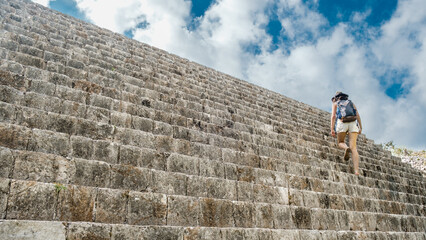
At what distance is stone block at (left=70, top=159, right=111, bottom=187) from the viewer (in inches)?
113

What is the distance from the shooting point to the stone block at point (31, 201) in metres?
2.26

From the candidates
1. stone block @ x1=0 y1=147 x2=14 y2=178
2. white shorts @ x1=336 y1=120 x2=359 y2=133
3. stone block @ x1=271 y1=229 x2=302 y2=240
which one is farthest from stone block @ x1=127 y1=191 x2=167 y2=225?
white shorts @ x1=336 y1=120 x2=359 y2=133

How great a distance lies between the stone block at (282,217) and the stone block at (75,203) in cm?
219

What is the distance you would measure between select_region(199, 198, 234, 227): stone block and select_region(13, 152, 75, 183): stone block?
139 cm

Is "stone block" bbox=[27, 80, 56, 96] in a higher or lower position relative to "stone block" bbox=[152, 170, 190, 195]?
higher

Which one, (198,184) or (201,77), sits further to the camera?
(201,77)

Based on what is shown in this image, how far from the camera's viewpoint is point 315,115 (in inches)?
426

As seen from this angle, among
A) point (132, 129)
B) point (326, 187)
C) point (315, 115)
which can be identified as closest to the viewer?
point (132, 129)

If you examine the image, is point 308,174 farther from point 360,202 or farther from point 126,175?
point 126,175

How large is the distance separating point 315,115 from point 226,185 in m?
7.99

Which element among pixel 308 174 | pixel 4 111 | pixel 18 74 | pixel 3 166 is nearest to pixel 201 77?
pixel 308 174

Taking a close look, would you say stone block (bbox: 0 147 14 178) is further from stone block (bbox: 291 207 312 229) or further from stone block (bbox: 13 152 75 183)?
stone block (bbox: 291 207 312 229)

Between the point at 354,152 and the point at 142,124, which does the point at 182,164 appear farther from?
the point at 354,152

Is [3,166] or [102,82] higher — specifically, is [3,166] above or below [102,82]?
below
